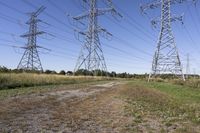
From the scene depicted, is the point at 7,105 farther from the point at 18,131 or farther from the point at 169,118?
the point at 169,118

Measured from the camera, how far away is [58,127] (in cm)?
816

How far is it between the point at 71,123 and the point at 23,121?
122 centimetres

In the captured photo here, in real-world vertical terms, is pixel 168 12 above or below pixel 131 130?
above

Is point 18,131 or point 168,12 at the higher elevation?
point 168,12

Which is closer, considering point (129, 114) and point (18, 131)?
point (18, 131)

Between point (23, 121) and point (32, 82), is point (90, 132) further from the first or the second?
point (32, 82)

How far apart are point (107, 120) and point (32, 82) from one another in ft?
64.5

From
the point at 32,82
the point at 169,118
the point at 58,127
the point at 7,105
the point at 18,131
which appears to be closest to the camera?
the point at 18,131

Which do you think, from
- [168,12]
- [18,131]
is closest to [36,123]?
[18,131]

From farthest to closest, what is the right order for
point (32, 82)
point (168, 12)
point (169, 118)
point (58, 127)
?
point (168, 12)
point (32, 82)
point (169, 118)
point (58, 127)

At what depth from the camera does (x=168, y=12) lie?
43.9 m

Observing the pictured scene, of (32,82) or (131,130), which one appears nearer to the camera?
(131,130)

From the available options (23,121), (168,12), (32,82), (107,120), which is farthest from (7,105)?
(168,12)

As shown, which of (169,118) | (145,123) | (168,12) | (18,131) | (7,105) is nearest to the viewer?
(18,131)
